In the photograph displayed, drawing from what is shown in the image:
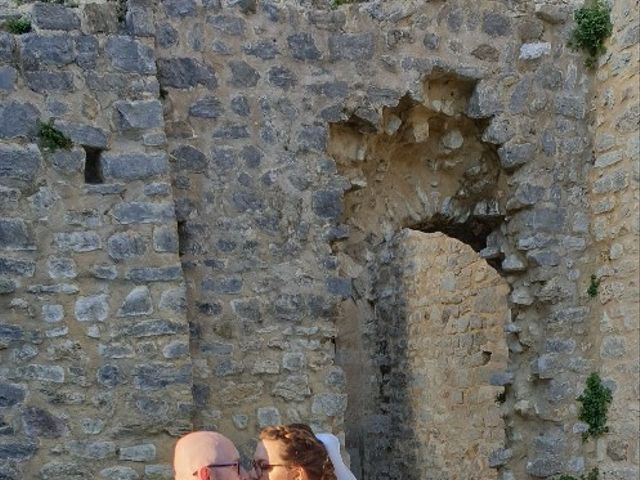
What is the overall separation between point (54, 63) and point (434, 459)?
5.34 m

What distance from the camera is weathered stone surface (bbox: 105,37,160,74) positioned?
5062mm

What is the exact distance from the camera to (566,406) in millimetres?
5719

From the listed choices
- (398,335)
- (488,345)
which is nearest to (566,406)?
(488,345)

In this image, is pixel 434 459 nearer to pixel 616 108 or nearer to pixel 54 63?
pixel 616 108

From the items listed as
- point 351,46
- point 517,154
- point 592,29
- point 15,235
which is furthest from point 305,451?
point 592,29

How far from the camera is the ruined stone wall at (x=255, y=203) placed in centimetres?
475

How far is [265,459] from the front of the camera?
113 inches

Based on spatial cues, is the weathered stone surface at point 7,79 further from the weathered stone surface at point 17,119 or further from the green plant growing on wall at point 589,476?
the green plant growing on wall at point 589,476

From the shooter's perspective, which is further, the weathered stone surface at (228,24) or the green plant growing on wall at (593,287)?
the green plant growing on wall at (593,287)

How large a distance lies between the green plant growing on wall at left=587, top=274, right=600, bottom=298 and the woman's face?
3.35m

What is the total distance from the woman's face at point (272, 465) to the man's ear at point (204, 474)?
0.13 metres

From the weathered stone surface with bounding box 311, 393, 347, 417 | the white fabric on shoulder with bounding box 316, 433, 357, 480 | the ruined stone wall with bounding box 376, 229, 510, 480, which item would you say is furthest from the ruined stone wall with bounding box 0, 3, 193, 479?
the ruined stone wall with bounding box 376, 229, 510, 480

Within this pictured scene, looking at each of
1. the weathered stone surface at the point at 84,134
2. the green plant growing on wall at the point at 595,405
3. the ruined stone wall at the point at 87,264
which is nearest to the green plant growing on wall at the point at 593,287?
the green plant growing on wall at the point at 595,405

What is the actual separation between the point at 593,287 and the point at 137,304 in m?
2.69
